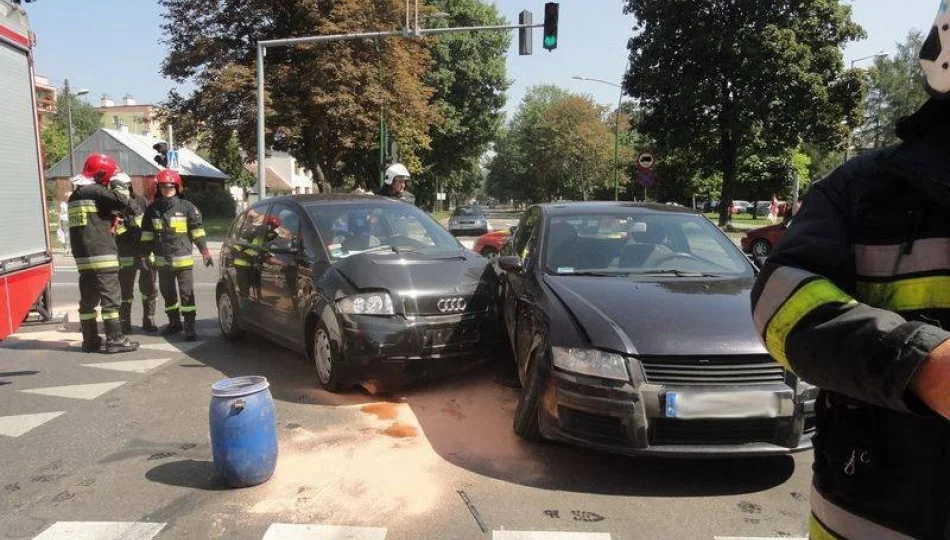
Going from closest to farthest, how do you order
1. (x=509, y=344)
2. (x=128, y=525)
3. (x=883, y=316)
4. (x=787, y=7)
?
1. (x=883, y=316)
2. (x=128, y=525)
3. (x=509, y=344)
4. (x=787, y=7)

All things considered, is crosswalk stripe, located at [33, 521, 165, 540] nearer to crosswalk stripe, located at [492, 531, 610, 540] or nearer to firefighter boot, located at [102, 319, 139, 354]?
crosswalk stripe, located at [492, 531, 610, 540]

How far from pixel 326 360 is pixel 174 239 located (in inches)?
130

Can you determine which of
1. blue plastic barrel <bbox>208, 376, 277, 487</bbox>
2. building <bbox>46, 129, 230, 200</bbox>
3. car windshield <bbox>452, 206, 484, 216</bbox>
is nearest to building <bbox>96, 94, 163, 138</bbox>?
building <bbox>46, 129, 230, 200</bbox>

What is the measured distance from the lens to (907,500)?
125 centimetres

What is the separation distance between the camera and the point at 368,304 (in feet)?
17.3

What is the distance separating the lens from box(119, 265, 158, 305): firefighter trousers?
8.27 meters

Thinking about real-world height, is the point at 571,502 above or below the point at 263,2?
below

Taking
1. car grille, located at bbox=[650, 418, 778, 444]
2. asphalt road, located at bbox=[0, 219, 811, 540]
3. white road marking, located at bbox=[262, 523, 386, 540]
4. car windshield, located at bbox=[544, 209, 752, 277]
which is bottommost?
asphalt road, located at bbox=[0, 219, 811, 540]

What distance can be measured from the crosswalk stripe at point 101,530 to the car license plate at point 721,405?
2.67m

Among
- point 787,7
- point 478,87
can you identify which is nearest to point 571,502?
point 787,7

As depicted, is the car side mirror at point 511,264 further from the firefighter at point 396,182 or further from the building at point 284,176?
the building at point 284,176

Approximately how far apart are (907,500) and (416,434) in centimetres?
366

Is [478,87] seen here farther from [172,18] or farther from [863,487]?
[863,487]

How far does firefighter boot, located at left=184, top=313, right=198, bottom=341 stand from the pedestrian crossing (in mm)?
4607
